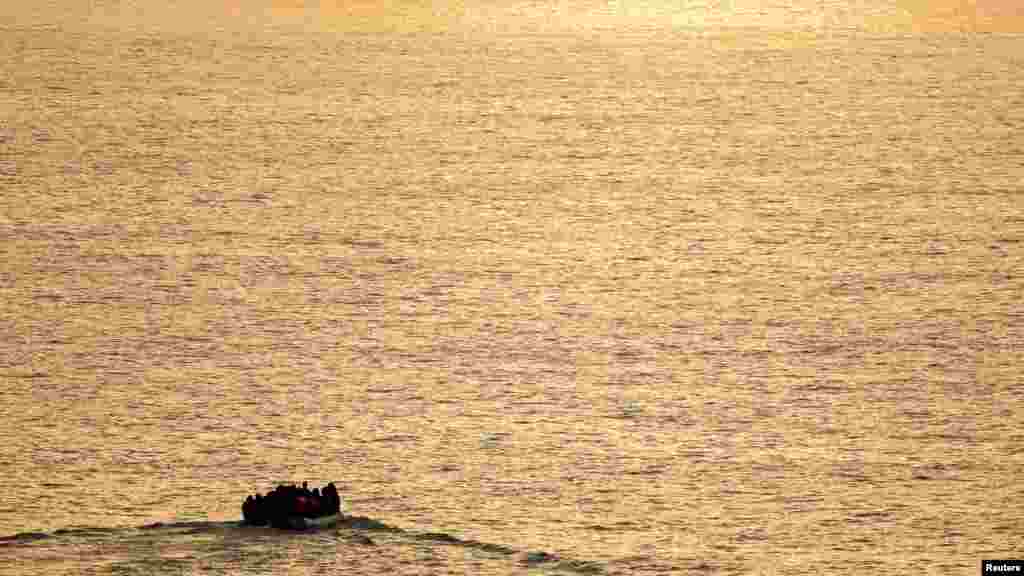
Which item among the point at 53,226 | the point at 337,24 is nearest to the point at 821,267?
the point at 53,226

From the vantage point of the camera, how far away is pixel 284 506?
5656 millimetres

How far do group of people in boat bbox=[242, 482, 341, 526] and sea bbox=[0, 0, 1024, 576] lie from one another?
48mm

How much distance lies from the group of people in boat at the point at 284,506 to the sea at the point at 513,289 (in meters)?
0.05

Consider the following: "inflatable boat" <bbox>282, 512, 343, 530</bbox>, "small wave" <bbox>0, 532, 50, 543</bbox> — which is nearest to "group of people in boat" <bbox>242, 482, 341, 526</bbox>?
"inflatable boat" <bbox>282, 512, 343, 530</bbox>

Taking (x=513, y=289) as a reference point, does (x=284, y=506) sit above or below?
below

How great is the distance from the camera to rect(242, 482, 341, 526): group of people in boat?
5.66 m

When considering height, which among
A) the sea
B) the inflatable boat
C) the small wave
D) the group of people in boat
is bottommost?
the small wave

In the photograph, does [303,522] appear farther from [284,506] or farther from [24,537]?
[24,537]

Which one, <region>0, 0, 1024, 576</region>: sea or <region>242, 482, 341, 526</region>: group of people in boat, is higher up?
<region>0, 0, 1024, 576</region>: sea

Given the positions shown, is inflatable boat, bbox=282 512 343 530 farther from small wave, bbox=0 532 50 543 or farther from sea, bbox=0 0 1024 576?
small wave, bbox=0 532 50 543

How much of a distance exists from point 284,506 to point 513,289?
2.91 m

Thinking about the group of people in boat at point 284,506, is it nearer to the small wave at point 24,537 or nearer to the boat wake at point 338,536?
the boat wake at point 338,536

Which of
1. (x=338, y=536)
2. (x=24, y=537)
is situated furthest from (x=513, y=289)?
(x=24, y=537)

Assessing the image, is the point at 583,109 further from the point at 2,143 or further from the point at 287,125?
the point at 2,143
